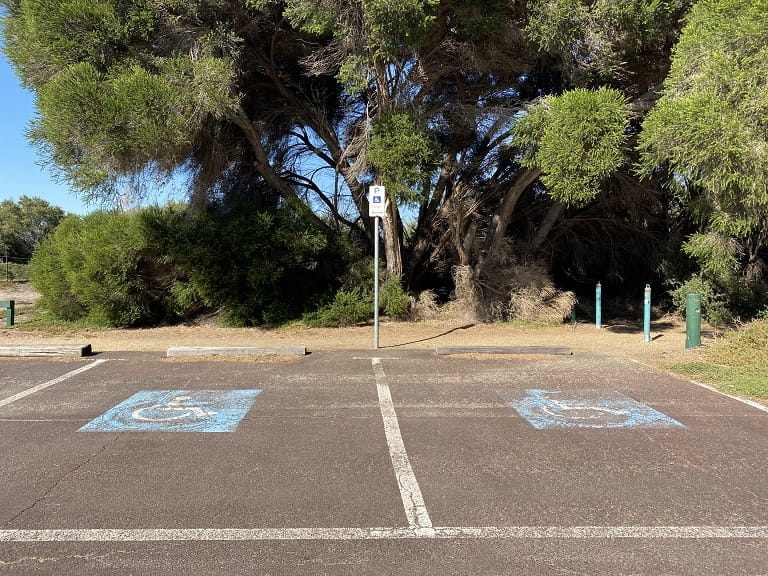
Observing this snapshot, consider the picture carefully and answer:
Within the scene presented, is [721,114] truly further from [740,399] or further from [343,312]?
[343,312]

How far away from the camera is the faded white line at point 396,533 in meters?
3.33

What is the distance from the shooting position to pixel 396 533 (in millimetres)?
3396

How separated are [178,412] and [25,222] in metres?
51.2

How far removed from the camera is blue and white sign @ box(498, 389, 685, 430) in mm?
5605

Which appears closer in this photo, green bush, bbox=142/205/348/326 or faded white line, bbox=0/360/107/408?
faded white line, bbox=0/360/107/408

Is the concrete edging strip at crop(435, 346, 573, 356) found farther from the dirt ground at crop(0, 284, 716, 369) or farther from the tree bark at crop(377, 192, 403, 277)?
the tree bark at crop(377, 192, 403, 277)

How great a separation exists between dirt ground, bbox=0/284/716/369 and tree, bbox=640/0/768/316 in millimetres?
2888

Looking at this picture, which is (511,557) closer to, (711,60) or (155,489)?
(155,489)

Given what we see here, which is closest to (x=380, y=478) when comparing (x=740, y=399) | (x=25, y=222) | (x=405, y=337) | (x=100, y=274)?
(x=740, y=399)

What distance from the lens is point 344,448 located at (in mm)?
4887

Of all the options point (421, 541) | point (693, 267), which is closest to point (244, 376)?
point (421, 541)

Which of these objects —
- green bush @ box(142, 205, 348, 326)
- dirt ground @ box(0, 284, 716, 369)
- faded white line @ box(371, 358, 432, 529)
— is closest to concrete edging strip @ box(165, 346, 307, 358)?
dirt ground @ box(0, 284, 716, 369)

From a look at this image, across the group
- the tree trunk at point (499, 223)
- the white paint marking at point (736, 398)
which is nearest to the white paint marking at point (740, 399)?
the white paint marking at point (736, 398)

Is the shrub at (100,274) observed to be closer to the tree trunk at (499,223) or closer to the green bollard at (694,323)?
the tree trunk at (499,223)
